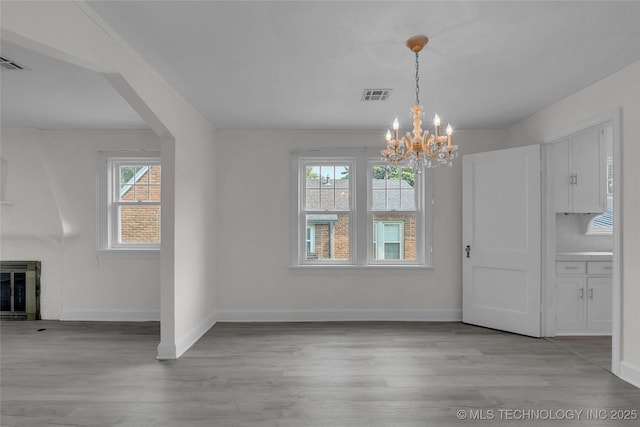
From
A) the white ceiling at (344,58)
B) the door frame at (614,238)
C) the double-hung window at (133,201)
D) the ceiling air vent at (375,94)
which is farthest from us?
the double-hung window at (133,201)

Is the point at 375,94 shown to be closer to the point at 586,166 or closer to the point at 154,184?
the point at 586,166

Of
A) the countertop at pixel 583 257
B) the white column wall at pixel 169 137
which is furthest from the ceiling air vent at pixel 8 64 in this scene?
the countertop at pixel 583 257

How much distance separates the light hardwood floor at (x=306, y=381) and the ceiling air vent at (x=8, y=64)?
2.51 meters

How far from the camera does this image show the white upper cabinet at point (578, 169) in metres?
4.27

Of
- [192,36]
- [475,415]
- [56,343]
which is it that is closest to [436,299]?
[475,415]

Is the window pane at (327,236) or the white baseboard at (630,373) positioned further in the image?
the window pane at (327,236)

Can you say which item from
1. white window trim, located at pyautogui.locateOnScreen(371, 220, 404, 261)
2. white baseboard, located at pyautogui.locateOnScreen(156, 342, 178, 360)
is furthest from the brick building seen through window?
white window trim, located at pyautogui.locateOnScreen(371, 220, 404, 261)

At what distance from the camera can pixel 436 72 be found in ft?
9.91

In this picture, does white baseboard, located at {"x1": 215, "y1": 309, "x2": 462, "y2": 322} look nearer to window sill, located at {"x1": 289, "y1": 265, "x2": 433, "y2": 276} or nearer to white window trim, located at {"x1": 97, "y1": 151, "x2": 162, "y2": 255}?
window sill, located at {"x1": 289, "y1": 265, "x2": 433, "y2": 276}

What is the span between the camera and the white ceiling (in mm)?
2174

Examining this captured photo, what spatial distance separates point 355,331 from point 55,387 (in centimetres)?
289

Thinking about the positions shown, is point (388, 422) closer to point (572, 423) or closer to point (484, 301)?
point (572, 423)

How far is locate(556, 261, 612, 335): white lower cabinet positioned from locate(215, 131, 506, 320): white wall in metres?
1.13

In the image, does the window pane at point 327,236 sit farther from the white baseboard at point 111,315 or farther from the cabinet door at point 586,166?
the cabinet door at point 586,166
